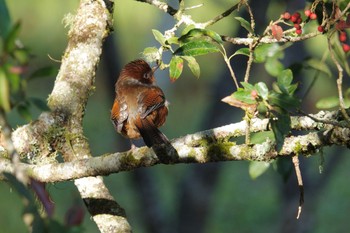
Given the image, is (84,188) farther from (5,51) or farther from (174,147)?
(5,51)

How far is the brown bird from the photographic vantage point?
3.85m

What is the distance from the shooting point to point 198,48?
274 centimetres

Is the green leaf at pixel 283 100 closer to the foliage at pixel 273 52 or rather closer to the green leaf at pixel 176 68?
the foliage at pixel 273 52

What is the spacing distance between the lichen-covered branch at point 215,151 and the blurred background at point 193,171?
31 cm

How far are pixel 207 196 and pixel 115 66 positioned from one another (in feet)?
3.95

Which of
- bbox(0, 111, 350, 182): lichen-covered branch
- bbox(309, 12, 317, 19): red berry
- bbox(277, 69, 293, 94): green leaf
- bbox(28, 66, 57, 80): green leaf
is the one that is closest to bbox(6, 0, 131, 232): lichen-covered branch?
bbox(0, 111, 350, 182): lichen-covered branch

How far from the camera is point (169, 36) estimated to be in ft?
10.3

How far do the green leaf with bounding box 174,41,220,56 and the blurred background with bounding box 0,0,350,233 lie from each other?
1.93ft

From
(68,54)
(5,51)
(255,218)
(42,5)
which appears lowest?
(255,218)

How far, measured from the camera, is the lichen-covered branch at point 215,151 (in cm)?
246

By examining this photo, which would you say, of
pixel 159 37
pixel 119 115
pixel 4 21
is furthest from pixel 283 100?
pixel 119 115

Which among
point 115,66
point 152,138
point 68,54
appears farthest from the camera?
point 115,66

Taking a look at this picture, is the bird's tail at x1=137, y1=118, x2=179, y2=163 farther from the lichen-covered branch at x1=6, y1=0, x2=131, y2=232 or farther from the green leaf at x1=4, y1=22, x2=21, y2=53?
the green leaf at x1=4, y1=22, x2=21, y2=53

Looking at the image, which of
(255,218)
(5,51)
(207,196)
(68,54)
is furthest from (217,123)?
(255,218)
